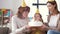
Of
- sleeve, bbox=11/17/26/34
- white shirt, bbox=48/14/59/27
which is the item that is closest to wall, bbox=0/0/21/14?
sleeve, bbox=11/17/26/34

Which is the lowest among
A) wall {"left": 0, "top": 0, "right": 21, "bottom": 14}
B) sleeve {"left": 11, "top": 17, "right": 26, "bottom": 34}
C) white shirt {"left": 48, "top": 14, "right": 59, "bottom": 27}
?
sleeve {"left": 11, "top": 17, "right": 26, "bottom": 34}

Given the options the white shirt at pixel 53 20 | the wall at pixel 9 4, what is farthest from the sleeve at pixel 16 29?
the wall at pixel 9 4

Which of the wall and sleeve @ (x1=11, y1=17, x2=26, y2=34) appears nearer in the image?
sleeve @ (x1=11, y1=17, x2=26, y2=34)

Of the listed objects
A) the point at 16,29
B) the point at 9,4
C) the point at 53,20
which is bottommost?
the point at 16,29

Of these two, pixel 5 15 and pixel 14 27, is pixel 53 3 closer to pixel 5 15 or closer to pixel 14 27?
pixel 14 27

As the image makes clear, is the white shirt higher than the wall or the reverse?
the reverse

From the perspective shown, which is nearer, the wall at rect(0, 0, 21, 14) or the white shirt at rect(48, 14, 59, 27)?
the white shirt at rect(48, 14, 59, 27)

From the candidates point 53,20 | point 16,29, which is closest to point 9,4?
point 16,29

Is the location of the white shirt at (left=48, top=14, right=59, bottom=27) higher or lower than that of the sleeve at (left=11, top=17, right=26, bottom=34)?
higher

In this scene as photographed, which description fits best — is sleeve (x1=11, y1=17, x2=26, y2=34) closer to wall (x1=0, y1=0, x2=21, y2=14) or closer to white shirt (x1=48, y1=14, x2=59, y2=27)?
white shirt (x1=48, y1=14, x2=59, y2=27)

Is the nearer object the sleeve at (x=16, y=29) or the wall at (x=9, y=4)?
the sleeve at (x=16, y=29)

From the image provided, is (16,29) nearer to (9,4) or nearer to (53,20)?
(53,20)

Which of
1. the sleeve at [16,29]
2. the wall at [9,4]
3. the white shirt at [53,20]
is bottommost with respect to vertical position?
the sleeve at [16,29]

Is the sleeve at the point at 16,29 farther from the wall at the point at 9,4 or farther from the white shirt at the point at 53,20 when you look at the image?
the wall at the point at 9,4
